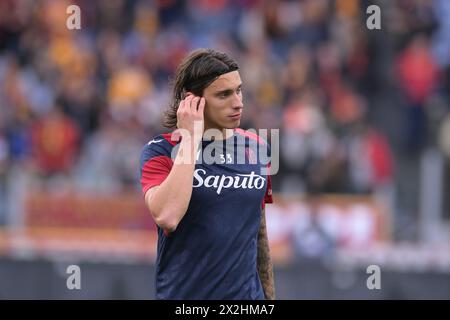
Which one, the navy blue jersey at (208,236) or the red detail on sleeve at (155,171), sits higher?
the red detail on sleeve at (155,171)

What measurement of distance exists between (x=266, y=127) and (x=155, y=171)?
8.85 meters

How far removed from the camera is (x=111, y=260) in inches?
519

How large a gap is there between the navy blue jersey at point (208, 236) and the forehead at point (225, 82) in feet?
1.01

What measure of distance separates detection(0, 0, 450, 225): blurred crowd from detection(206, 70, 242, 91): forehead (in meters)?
8.44

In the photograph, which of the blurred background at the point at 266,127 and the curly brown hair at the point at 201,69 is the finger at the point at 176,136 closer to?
the curly brown hair at the point at 201,69

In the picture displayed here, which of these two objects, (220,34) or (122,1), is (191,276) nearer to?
(220,34)

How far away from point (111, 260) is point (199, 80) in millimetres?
7709

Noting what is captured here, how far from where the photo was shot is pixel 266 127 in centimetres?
1442

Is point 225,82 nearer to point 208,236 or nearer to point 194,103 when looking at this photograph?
point 194,103

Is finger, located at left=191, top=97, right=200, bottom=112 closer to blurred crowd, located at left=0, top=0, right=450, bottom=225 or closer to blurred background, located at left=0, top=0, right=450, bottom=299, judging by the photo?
blurred background, located at left=0, top=0, right=450, bottom=299

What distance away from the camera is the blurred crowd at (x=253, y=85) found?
14523mm

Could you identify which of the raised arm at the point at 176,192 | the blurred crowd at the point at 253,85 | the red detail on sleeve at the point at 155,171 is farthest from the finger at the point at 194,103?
the blurred crowd at the point at 253,85

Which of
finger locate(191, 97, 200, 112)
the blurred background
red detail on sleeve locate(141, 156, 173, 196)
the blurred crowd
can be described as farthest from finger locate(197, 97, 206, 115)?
the blurred crowd

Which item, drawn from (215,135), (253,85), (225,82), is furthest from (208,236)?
(253,85)
